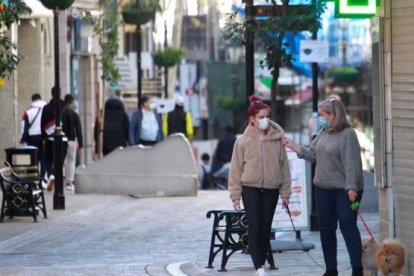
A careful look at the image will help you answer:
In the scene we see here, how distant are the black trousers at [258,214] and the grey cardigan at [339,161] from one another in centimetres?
57

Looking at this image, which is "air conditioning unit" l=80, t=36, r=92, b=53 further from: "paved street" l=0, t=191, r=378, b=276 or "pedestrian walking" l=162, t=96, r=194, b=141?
"paved street" l=0, t=191, r=378, b=276

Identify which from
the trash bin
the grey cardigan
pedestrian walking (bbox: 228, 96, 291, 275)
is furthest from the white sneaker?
the trash bin

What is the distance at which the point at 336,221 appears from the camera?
1325 cm

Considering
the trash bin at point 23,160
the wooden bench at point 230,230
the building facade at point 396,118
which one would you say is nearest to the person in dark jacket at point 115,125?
the trash bin at point 23,160

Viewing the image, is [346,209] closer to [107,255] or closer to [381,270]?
[381,270]

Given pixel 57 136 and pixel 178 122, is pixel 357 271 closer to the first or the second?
pixel 57 136

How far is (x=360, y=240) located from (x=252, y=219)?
109 cm

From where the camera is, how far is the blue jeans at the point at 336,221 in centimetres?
1298

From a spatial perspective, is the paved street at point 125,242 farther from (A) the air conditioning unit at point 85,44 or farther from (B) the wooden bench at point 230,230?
(A) the air conditioning unit at point 85,44

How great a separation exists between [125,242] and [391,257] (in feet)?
20.3

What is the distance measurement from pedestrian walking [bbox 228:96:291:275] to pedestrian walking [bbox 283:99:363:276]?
14.0 inches

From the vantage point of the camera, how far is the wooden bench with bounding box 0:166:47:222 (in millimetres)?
20047

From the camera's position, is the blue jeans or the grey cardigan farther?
the blue jeans

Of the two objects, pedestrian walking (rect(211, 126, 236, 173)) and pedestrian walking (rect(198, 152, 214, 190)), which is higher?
pedestrian walking (rect(211, 126, 236, 173))
